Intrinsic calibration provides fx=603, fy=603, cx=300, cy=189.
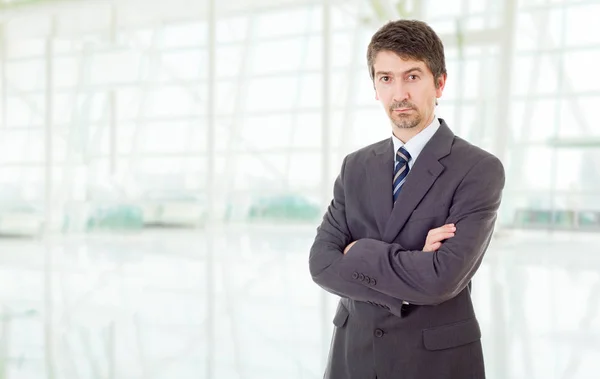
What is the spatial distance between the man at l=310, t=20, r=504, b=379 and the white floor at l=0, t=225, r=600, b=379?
2.13m

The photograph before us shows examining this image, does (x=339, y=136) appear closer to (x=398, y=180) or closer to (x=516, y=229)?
(x=516, y=229)

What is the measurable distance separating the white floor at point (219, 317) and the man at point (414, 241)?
2.13 meters

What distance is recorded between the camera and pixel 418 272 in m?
1.64

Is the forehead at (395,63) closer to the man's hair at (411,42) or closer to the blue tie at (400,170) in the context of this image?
the man's hair at (411,42)

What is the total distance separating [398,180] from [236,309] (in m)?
4.33

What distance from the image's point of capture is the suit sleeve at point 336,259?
1.68 meters

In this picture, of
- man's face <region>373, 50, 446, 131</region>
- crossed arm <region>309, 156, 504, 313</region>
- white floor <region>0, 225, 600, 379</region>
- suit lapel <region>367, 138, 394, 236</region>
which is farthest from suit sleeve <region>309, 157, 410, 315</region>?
white floor <region>0, 225, 600, 379</region>

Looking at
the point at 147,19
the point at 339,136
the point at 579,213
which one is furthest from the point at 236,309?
the point at 147,19

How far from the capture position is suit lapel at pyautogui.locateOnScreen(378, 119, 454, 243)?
1700mm

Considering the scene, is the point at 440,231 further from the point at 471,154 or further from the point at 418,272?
the point at 471,154

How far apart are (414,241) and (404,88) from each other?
1.44ft

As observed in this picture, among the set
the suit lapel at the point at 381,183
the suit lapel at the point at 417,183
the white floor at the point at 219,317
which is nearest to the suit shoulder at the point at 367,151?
the suit lapel at the point at 381,183

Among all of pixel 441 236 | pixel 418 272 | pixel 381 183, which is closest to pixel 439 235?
pixel 441 236

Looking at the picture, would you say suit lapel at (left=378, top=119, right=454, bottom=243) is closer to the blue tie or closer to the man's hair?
the blue tie
